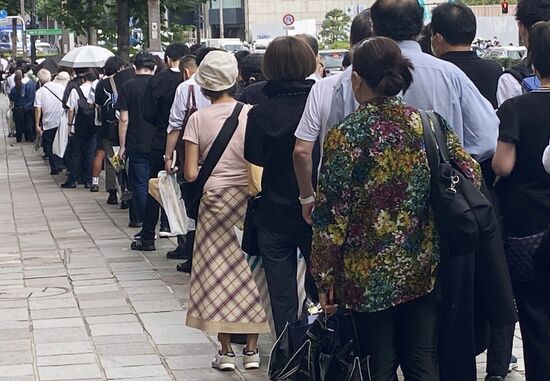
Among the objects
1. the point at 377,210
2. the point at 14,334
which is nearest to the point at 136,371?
the point at 14,334

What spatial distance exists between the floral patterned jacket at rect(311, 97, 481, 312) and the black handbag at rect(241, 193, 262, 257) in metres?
1.53

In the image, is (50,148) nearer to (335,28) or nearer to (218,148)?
(218,148)

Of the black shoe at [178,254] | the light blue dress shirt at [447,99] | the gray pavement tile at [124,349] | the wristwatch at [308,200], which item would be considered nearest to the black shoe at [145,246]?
the black shoe at [178,254]

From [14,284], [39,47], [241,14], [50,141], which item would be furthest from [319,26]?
[14,284]

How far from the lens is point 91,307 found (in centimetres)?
846

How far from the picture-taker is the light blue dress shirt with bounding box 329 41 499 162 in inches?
202

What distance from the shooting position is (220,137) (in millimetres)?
6523

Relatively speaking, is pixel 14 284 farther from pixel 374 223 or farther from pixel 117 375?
pixel 374 223

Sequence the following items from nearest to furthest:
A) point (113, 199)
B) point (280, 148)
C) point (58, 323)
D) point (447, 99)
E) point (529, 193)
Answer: point (447, 99), point (529, 193), point (280, 148), point (58, 323), point (113, 199)

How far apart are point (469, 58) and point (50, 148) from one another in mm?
13754

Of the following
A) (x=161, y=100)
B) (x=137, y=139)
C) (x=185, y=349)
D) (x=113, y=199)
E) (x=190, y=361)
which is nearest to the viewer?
(x=190, y=361)

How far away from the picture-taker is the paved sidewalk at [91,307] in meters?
6.71

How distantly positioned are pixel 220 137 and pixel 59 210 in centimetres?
849

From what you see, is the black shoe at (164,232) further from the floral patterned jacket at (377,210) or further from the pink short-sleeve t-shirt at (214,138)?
the floral patterned jacket at (377,210)
